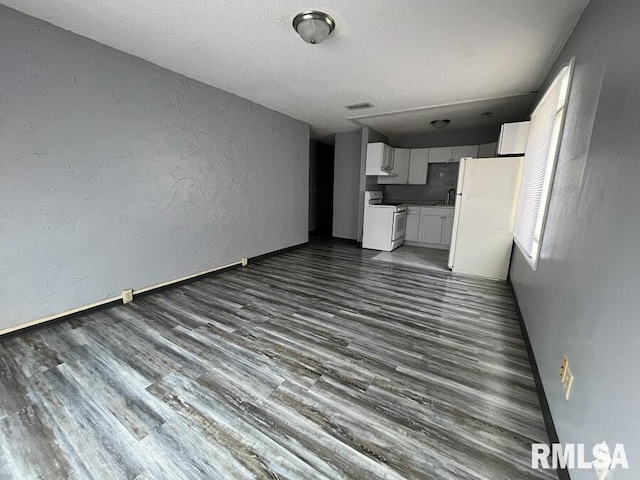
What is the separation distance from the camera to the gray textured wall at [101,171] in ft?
6.54

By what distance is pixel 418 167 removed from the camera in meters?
5.90

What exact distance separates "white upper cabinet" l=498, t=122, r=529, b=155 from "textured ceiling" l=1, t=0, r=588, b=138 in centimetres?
43

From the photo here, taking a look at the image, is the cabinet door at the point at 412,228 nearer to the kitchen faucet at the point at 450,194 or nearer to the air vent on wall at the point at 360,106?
the kitchen faucet at the point at 450,194

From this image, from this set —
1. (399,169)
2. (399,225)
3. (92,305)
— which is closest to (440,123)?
(399,169)

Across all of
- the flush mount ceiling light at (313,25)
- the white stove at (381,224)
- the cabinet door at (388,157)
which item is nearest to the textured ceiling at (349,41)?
the flush mount ceiling light at (313,25)

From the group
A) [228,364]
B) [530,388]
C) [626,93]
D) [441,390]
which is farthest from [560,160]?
[228,364]

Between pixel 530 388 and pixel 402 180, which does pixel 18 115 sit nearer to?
pixel 530 388

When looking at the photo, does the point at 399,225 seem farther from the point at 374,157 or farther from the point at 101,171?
the point at 101,171

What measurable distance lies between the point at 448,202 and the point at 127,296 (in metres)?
5.96

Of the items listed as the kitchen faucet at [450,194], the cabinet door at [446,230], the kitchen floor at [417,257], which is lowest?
the kitchen floor at [417,257]

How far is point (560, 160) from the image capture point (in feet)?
6.06

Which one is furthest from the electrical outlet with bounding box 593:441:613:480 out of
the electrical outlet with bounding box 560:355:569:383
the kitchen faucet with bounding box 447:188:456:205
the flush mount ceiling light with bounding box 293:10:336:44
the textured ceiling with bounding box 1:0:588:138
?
the kitchen faucet with bounding box 447:188:456:205

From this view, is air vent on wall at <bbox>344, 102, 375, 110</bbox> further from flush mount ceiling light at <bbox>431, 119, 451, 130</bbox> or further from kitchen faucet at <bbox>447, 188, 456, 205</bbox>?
kitchen faucet at <bbox>447, 188, 456, 205</bbox>

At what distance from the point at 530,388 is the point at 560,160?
1566 mm
